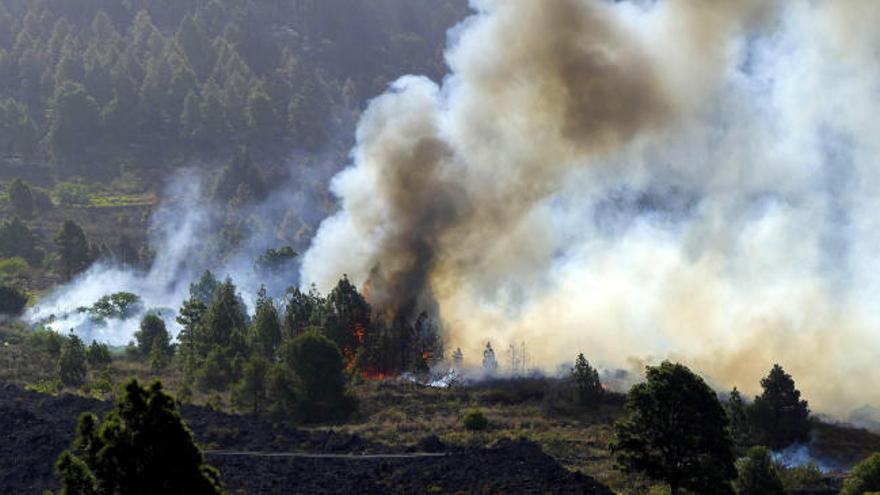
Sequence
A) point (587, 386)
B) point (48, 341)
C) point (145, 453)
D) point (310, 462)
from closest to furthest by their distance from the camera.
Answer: point (145, 453)
point (310, 462)
point (587, 386)
point (48, 341)

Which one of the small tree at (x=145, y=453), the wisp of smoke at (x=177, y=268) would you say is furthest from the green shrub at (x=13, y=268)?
the small tree at (x=145, y=453)

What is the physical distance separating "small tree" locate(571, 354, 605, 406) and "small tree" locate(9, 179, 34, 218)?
380 feet

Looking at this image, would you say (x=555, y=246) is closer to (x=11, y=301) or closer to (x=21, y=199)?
(x=11, y=301)

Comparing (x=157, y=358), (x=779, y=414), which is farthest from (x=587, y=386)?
(x=157, y=358)

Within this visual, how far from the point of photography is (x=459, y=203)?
313 feet

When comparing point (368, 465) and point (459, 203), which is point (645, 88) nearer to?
point (459, 203)

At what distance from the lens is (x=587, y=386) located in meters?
76.2

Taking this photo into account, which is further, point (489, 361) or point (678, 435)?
point (489, 361)

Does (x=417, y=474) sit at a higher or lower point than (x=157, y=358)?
lower

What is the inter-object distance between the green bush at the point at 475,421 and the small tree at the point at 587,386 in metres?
9.10

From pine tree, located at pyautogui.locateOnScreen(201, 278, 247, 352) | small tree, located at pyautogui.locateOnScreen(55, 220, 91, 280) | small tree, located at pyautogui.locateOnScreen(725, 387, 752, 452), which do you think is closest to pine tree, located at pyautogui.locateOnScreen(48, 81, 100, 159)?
small tree, located at pyautogui.locateOnScreen(55, 220, 91, 280)

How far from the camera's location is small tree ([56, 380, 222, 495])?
33.2 meters

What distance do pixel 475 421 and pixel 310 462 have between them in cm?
1263

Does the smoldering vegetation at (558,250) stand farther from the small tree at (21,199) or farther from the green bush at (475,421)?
the small tree at (21,199)
